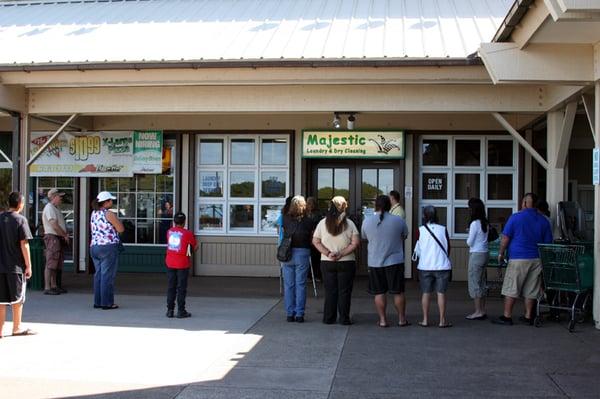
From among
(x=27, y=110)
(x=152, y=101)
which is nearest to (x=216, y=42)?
(x=152, y=101)

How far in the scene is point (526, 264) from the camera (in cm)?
877

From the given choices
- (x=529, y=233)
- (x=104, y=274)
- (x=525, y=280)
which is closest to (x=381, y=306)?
(x=525, y=280)

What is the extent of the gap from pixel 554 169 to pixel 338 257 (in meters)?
3.90

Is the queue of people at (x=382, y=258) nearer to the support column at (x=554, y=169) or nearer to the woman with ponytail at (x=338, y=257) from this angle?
the woman with ponytail at (x=338, y=257)

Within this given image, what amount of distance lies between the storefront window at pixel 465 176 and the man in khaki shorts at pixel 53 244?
270 inches

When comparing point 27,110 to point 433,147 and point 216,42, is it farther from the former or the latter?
point 433,147

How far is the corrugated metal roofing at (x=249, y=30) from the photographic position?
1023 centimetres

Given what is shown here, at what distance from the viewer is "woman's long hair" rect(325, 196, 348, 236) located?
8562 millimetres

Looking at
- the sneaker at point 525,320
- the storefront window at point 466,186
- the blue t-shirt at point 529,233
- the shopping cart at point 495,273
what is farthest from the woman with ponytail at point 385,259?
the storefront window at point 466,186

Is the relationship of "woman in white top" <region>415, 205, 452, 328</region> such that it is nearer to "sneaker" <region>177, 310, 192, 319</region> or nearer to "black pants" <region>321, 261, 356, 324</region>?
"black pants" <region>321, 261, 356, 324</region>

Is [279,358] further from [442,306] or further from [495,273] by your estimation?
[495,273]

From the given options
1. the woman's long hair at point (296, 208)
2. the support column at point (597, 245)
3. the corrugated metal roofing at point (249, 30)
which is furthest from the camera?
the corrugated metal roofing at point (249, 30)

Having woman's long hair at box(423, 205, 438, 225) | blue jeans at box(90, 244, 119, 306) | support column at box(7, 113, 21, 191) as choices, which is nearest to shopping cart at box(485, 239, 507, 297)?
woman's long hair at box(423, 205, 438, 225)

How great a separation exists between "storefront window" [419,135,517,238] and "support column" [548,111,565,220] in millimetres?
2864
